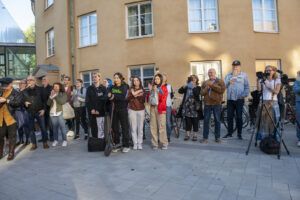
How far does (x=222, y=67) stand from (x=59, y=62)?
9769 millimetres

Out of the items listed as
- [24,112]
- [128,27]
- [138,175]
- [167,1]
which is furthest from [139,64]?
[138,175]

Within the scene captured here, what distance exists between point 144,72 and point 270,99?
8.71 meters

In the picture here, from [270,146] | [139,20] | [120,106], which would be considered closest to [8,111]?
[120,106]

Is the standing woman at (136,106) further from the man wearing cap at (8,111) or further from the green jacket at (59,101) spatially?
the man wearing cap at (8,111)

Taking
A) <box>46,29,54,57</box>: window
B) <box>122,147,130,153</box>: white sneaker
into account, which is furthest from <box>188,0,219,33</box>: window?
<box>46,29,54,57</box>: window

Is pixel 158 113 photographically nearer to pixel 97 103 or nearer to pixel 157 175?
pixel 97 103

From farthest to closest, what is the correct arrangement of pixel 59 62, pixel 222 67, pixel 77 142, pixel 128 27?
pixel 59 62 → pixel 128 27 → pixel 222 67 → pixel 77 142

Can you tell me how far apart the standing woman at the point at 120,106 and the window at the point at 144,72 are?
758 cm

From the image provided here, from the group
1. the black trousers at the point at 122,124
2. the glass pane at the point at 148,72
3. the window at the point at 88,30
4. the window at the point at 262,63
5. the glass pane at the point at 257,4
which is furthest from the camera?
the window at the point at 88,30

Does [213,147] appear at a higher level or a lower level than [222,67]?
lower

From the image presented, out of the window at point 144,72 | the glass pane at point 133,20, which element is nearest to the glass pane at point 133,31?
the glass pane at point 133,20

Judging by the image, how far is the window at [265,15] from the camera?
15320mm

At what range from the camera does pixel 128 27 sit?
15953mm

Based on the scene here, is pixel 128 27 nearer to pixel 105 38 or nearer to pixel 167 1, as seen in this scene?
pixel 105 38
